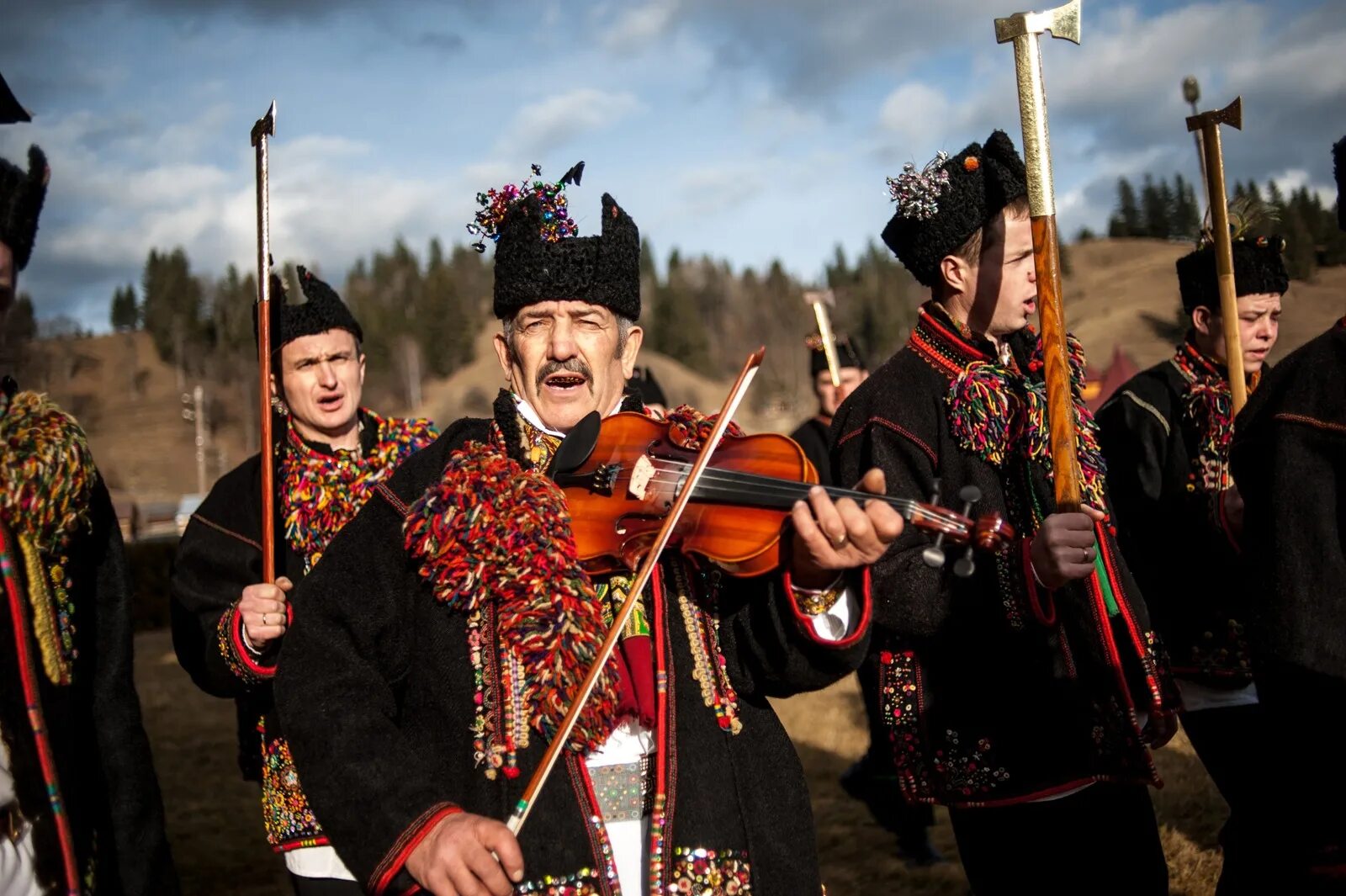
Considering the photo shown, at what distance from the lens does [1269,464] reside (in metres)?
2.57

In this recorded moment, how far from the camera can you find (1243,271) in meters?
4.75

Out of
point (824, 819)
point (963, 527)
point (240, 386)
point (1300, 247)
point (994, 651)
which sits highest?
point (240, 386)

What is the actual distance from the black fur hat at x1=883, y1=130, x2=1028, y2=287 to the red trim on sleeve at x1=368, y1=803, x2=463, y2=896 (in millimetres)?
2084

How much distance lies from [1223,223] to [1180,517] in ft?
3.53

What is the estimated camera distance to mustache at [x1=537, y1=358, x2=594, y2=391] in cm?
263

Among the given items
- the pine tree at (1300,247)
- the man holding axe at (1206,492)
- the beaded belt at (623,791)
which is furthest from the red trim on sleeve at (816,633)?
the pine tree at (1300,247)

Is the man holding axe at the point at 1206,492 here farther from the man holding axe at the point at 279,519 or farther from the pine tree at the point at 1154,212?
the pine tree at the point at 1154,212

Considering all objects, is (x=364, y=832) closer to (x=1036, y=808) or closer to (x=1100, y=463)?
(x=1036, y=808)

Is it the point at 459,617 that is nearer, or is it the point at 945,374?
the point at 459,617

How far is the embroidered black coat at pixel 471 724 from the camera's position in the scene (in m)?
2.19

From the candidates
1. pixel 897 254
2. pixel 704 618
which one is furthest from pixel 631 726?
pixel 897 254

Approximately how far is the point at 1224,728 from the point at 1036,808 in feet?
5.28

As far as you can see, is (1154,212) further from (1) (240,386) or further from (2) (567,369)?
(2) (567,369)

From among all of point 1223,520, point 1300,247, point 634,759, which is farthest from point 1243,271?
point 1300,247
